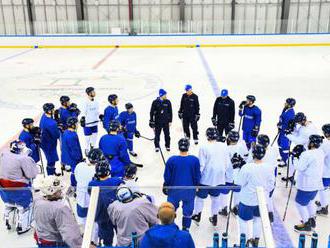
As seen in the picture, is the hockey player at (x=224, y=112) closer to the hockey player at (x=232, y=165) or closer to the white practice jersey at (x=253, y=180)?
the hockey player at (x=232, y=165)

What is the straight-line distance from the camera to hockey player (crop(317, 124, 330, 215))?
4.87 metres

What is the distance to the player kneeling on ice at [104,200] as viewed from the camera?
3.41 metres

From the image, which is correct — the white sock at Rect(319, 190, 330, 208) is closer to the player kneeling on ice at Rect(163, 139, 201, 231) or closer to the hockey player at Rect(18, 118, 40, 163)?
the player kneeling on ice at Rect(163, 139, 201, 231)

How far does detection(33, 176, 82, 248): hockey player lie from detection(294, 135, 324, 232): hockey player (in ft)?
9.01

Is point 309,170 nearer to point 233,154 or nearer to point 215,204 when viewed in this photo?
point 233,154

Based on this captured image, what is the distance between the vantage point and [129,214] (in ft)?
10.5

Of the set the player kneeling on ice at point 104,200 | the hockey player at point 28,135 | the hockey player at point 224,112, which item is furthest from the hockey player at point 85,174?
the hockey player at point 224,112

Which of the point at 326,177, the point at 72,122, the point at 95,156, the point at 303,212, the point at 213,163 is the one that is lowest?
the point at 303,212

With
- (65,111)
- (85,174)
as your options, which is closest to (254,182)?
(85,174)

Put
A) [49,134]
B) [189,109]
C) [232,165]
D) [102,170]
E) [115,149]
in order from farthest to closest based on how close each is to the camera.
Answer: [189,109] → [49,134] → [115,149] → [232,165] → [102,170]

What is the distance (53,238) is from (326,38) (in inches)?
884

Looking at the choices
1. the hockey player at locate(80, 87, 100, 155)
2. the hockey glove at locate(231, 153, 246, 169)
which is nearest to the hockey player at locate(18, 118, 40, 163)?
the hockey player at locate(80, 87, 100, 155)

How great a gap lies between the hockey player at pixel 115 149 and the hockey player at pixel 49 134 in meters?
1.49

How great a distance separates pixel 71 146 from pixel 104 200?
8.11ft
